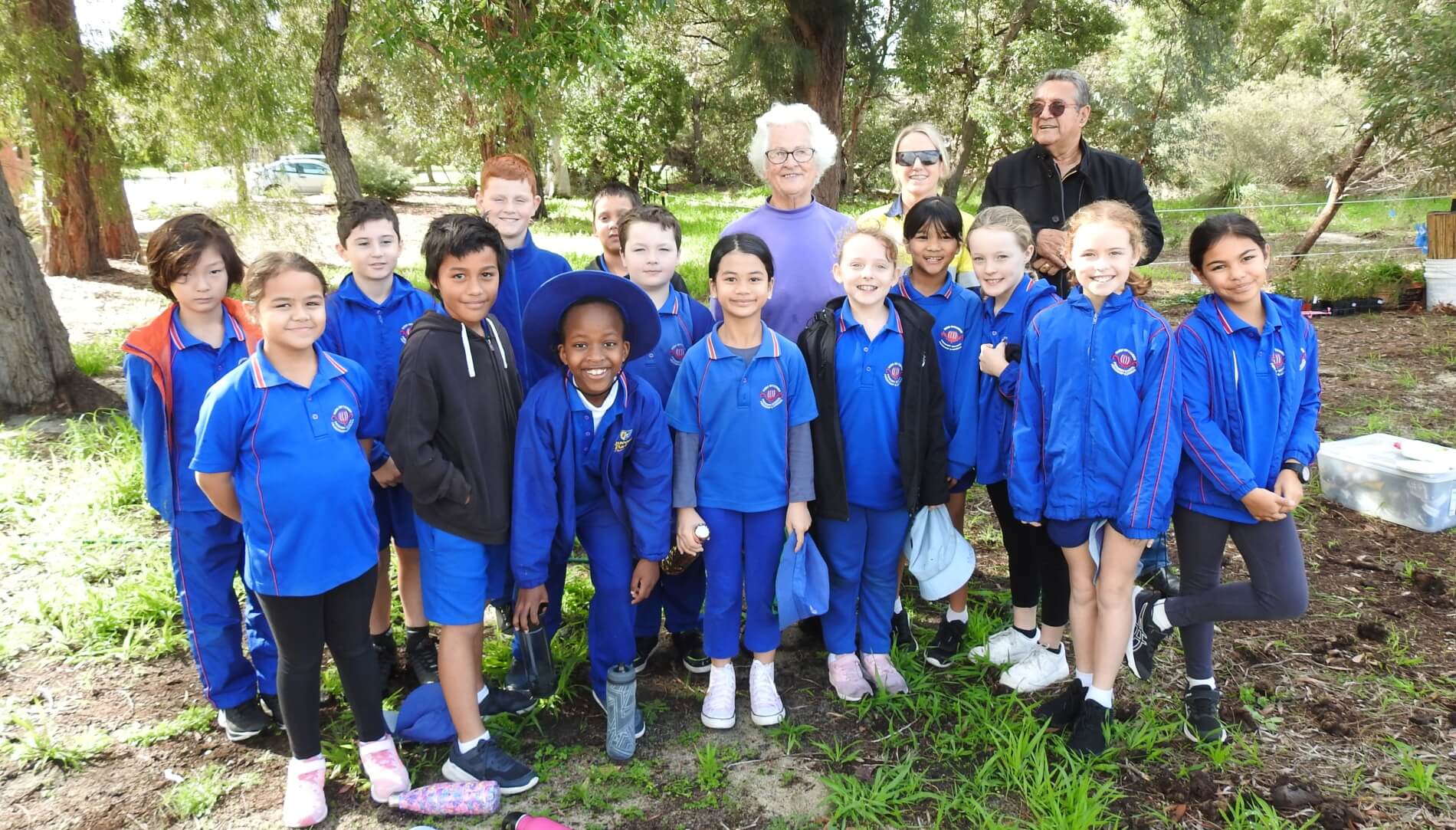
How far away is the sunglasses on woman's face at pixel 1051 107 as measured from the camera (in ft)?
11.3

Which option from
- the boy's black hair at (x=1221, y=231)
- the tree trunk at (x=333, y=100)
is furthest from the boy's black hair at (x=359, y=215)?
the tree trunk at (x=333, y=100)

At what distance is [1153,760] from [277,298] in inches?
113

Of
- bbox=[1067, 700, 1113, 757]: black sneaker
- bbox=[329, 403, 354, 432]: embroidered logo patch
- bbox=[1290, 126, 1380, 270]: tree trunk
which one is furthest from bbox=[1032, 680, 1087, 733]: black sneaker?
bbox=[1290, 126, 1380, 270]: tree trunk

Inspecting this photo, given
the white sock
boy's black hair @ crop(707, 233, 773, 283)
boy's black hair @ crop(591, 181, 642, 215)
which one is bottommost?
the white sock

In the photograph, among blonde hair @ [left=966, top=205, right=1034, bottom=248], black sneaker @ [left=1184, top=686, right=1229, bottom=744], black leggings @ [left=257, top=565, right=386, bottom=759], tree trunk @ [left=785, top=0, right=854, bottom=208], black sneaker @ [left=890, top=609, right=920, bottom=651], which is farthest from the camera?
tree trunk @ [left=785, top=0, right=854, bottom=208]

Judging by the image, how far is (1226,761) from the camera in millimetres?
2713

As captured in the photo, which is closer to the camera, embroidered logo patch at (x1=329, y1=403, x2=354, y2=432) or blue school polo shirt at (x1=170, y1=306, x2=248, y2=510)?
embroidered logo patch at (x1=329, y1=403, x2=354, y2=432)

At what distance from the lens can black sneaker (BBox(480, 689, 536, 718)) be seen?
9.66 ft

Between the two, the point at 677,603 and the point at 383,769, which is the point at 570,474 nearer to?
the point at 677,603

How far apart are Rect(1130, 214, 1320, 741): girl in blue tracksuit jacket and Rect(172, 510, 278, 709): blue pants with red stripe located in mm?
2869

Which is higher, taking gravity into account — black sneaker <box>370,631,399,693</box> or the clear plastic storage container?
the clear plastic storage container

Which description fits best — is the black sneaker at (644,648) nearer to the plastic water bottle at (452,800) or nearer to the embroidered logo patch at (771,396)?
the plastic water bottle at (452,800)

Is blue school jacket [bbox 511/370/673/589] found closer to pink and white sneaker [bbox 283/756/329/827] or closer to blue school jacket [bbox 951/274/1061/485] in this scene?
pink and white sneaker [bbox 283/756/329/827]

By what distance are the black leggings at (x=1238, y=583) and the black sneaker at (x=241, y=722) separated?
295 centimetres
